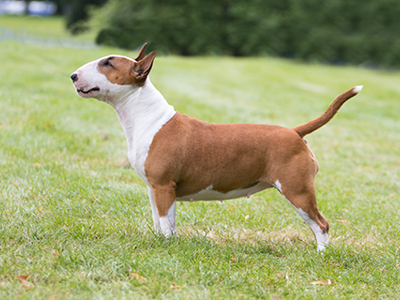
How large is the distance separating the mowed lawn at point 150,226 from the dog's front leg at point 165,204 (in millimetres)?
150

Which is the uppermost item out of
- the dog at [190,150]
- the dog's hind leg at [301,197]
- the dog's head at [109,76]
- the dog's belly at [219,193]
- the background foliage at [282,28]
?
the dog's head at [109,76]

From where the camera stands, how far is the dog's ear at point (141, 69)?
3.27 metres

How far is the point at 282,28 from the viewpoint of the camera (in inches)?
1021

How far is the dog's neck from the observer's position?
11.0 feet

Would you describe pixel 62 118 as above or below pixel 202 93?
above

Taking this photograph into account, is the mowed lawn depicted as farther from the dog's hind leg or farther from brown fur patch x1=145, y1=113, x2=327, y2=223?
brown fur patch x1=145, y1=113, x2=327, y2=223

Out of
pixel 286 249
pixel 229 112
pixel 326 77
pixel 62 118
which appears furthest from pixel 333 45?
pixel 286 249

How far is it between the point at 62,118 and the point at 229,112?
139 inches

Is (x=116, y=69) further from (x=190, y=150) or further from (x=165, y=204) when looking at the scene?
(x=165, y=204)

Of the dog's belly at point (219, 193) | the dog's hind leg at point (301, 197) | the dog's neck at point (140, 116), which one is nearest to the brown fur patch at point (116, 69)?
the dog's neck at point (140, 116)

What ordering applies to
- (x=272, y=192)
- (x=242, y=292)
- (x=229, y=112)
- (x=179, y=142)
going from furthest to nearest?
(x=229, y=112) → (x=272, y=192) → (x=179, y=142) → (x=242, y=292)

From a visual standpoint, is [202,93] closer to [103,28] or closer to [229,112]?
[229,112]

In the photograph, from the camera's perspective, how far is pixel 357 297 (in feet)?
9.66

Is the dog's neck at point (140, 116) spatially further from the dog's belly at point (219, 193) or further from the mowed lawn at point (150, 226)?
the mowed lawn at point (150, 226)
